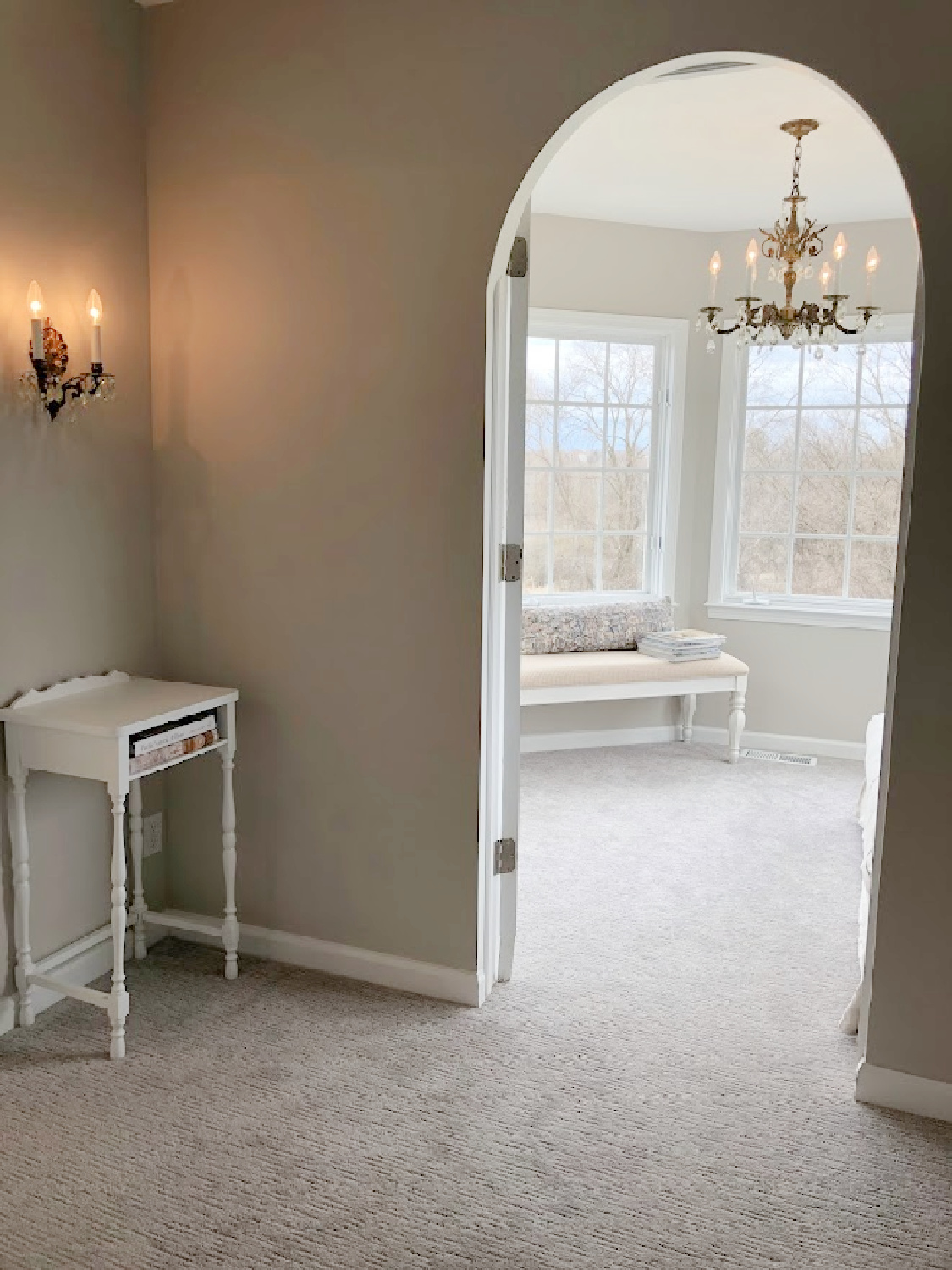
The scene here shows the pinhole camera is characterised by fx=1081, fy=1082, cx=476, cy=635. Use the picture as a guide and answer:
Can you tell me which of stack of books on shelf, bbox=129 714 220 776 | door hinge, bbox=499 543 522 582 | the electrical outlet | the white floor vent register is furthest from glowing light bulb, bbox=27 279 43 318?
the white floor vent register

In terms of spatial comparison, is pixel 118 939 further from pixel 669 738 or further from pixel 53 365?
pixel 669 738

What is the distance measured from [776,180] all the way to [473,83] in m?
2.39

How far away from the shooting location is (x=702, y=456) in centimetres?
562

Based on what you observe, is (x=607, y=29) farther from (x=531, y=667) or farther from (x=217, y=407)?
(x=531, y=667)

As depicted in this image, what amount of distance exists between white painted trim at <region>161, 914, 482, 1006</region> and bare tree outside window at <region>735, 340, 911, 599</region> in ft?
11.0

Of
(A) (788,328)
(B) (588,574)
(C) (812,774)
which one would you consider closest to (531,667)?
(B) (588,574)

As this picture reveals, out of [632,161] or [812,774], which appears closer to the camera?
[632,161]

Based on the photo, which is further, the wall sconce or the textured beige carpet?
the wall sconce

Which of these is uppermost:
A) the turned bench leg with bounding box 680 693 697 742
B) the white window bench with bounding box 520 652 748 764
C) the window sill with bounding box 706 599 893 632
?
the window sill with bounding box 706 599 893 632

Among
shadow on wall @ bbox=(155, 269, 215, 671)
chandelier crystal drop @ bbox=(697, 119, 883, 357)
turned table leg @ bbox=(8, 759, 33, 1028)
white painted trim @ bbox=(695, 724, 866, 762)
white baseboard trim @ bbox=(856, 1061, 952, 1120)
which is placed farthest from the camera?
white painted trim @ bbox=(695, 724, 866, 762)

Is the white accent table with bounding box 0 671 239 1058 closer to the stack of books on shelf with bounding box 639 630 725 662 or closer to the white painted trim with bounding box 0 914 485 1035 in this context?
the white painted trim with bounding box 0 914 485 1035

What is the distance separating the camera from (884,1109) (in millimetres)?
2463

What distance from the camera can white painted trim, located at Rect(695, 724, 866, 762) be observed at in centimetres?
545

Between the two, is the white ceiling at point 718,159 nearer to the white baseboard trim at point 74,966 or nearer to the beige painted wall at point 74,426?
the beige painted wall at point 74,426
